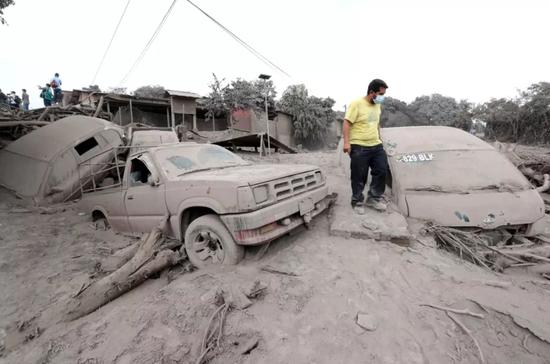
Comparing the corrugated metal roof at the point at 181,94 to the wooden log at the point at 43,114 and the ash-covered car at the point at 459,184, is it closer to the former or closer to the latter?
the wooden log at the point at 43,114

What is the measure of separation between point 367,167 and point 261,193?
1.92m

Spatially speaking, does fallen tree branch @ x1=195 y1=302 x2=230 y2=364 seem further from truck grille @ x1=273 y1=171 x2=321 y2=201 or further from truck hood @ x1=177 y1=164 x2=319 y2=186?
truck grille @ x1=273 y1=171 x2=321 y2=201

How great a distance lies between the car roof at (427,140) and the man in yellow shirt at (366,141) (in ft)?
3.01

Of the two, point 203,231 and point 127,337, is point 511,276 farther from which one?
point 127,337

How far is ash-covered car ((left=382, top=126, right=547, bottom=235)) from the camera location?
3.98 m

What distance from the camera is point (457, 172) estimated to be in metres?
4.55

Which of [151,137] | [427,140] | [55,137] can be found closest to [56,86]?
[55,137]

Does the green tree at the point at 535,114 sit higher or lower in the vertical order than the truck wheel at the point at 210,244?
higher

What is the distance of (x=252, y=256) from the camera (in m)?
3.49

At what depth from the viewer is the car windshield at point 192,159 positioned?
4.15 meters

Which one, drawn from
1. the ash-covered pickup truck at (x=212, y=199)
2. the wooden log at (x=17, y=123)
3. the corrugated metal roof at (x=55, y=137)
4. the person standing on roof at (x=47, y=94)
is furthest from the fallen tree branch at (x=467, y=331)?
the person standing on roof at (x=47, y=94)

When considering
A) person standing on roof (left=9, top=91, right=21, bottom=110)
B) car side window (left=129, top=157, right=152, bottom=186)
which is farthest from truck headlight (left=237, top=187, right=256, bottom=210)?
person standing on roof (left=9, top=91, right=21, bottom=110)

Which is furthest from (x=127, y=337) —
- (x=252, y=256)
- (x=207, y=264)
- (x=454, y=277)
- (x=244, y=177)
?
(x=454, y=277)

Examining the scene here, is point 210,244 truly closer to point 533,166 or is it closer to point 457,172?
point 457,172
